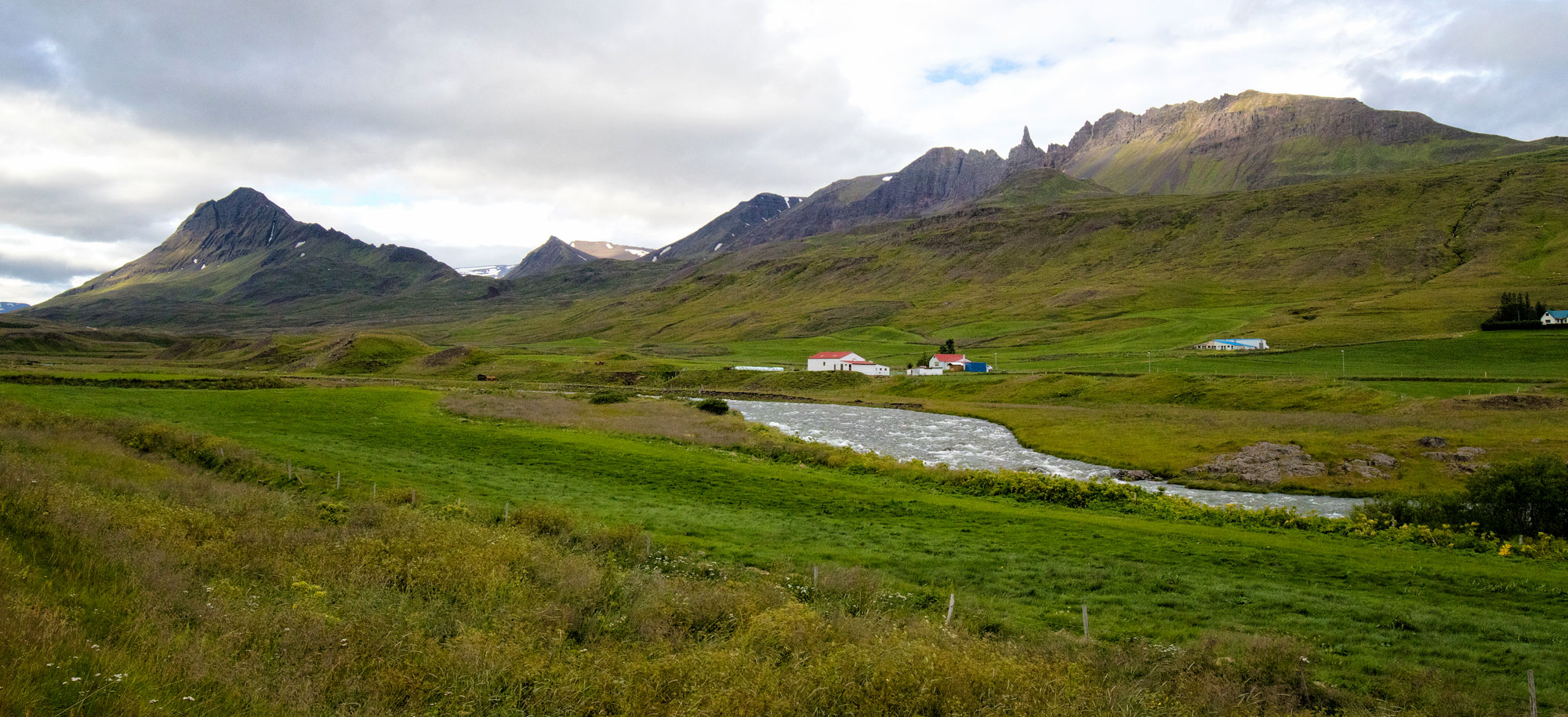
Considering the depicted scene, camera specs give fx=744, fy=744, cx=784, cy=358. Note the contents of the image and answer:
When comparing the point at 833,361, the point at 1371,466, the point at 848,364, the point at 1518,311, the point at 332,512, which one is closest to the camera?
the point at 332,512

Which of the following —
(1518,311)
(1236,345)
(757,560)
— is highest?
(1518,311)

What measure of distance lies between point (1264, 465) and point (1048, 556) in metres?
30.5

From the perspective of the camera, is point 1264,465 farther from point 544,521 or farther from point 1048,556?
point 544,521

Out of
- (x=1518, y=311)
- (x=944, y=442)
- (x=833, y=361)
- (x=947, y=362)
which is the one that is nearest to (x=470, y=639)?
(x=944, y=442)

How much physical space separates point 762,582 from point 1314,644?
1179cm

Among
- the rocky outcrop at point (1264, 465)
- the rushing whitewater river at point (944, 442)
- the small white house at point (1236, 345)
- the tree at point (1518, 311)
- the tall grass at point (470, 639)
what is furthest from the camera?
the small white house at point (1236, 345)

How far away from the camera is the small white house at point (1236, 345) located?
116 meters

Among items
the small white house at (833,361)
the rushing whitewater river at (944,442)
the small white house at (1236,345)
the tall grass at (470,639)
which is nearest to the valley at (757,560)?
the tall grass at (470,639)

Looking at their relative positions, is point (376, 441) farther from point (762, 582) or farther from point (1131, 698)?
point (1131, 698)

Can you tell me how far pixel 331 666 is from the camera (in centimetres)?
995

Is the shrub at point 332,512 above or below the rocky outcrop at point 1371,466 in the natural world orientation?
above

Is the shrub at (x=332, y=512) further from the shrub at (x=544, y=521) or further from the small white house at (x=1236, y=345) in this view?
the small white house at (x=1236, y=345)

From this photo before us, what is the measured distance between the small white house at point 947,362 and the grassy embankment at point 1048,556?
8004 cm

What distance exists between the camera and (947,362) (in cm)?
12050
